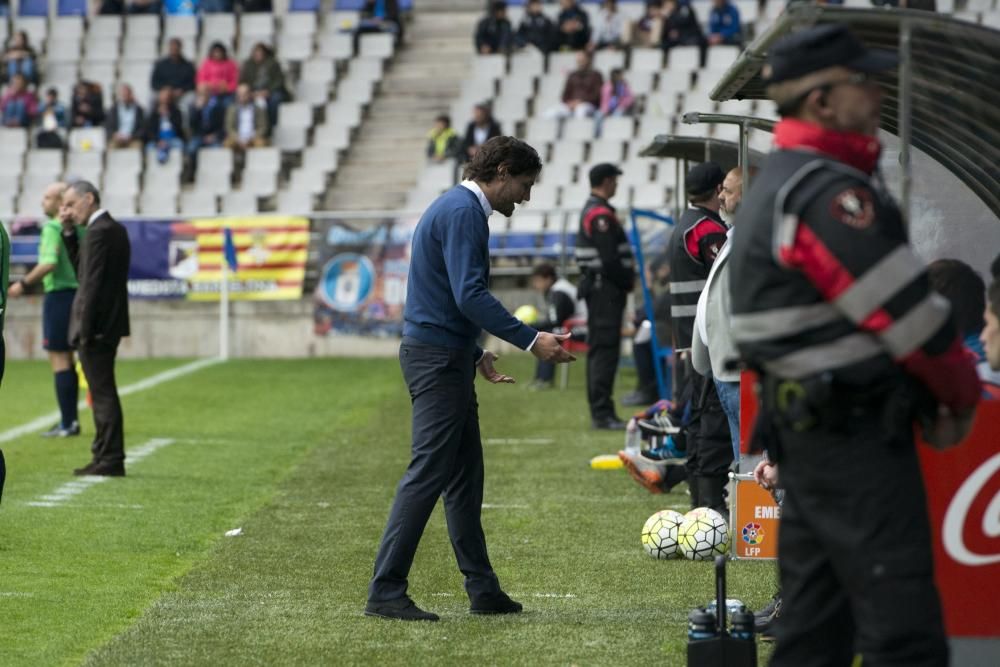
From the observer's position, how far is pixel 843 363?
4.16 m

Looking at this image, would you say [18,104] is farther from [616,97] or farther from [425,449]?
[425,449]

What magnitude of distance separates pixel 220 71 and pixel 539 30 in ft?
17.9

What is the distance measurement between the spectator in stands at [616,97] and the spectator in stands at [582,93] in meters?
0.14

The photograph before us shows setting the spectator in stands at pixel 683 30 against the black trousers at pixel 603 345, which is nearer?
the black trousers at pixel 603 345

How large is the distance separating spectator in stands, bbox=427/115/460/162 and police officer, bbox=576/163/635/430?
1157 centimetres

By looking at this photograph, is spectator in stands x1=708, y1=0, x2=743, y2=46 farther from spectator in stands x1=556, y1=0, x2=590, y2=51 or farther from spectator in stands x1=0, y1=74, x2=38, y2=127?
spectator in stands x1=0, y1=74, x2=38, y2=127

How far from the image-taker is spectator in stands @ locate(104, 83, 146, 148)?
28.0 m

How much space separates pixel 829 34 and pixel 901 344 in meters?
0.80

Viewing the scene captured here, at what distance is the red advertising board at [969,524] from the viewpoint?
5129 mm

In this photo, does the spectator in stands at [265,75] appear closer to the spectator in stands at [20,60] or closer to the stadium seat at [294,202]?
the stadium seat at [294,202]

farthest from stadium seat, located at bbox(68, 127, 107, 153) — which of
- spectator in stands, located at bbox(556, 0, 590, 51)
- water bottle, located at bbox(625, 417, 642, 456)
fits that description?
water bottle, located at bbox(625, 417, 642, 456)

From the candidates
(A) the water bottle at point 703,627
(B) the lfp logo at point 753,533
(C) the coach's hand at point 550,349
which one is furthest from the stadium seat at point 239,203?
(A) the water bottle at point 703,627

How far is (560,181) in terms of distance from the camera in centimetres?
→ 2539

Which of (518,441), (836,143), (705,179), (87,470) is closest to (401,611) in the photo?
(836,143)
